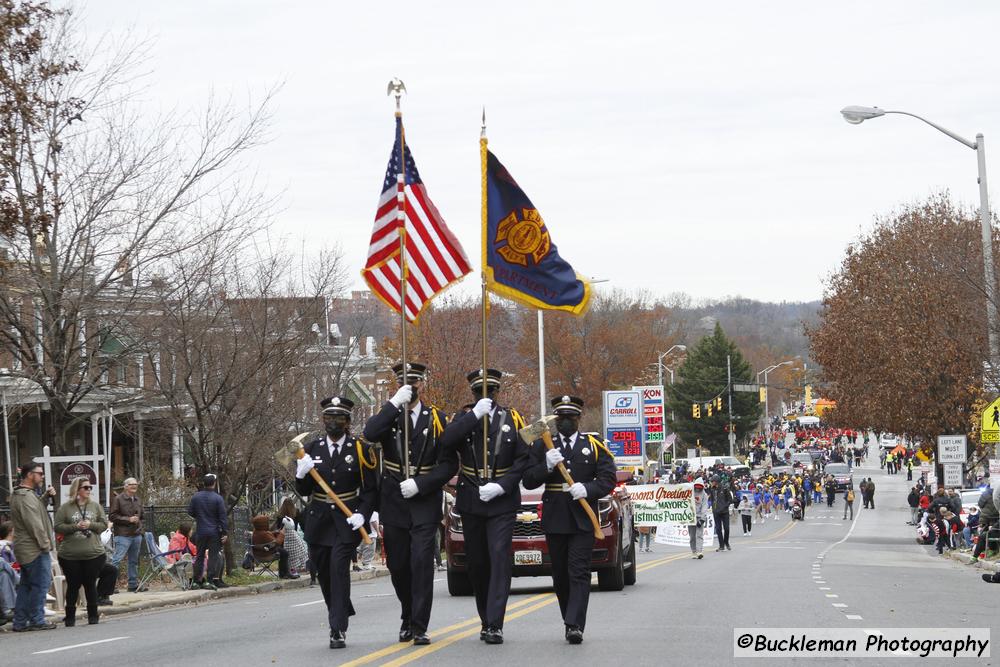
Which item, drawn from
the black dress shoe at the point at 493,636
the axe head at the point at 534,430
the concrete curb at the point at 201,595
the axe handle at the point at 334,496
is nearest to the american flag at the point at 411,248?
the axe handle at the point at 334,496

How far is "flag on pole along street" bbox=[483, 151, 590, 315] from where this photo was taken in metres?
13.3

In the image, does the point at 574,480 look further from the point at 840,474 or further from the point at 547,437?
the point at 840,474

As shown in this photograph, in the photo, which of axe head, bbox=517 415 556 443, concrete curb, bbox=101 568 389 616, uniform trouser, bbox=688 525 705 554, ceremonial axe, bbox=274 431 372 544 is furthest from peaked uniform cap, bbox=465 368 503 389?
uniform trouser, bbox=688 525 705 554

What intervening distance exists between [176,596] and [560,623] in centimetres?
984

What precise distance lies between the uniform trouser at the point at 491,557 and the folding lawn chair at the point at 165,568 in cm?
1308

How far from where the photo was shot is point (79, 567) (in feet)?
56.9

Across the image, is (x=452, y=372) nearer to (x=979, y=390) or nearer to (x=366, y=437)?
(x=979, y=390)

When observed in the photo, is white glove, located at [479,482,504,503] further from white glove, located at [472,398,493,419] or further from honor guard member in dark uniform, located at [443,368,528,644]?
white glove, located at [472,398,493,419]

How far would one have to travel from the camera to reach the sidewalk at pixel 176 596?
66.4 ft

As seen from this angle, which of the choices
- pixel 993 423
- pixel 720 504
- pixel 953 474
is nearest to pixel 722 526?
pixel 720 504

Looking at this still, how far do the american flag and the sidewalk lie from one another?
699cm

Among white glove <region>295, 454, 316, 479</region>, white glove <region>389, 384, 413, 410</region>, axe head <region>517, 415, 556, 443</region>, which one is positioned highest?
white glove <region>389, 384, 413, 410</region>

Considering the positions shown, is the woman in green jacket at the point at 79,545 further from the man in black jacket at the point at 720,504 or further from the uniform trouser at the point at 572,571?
the man in black jacket at the point at 720,504

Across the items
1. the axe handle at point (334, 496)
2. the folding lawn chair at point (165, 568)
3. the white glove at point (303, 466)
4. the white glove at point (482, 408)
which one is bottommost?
the folding lawn chair at point (165, 568)
